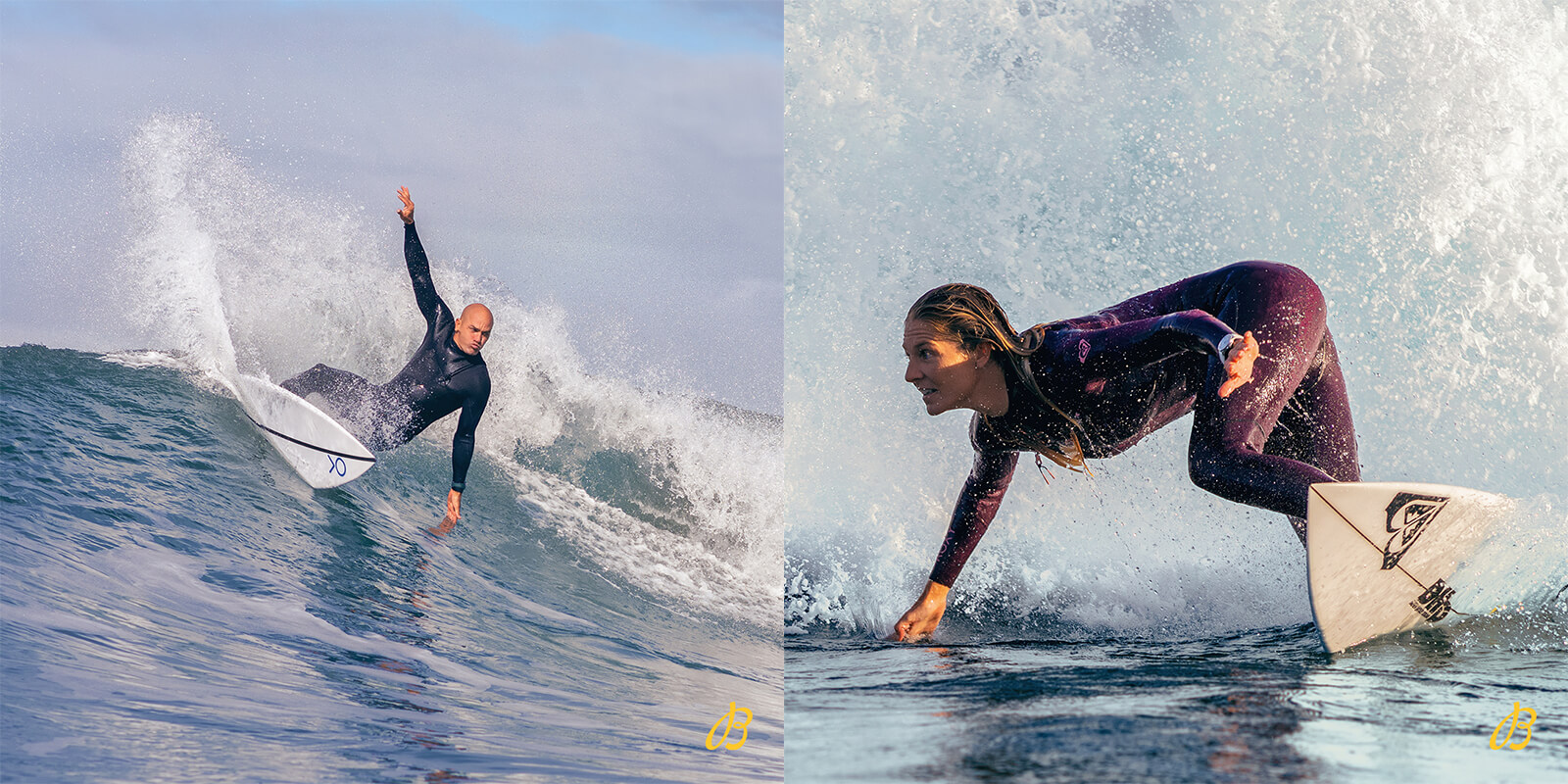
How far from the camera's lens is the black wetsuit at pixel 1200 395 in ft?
10.3

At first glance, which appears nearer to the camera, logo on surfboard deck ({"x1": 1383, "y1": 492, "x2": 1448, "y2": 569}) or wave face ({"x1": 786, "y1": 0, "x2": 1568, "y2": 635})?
logo on surfboard deck ({"x1": 1383, "y1": 492, "x2": 1448, "y2": 569})

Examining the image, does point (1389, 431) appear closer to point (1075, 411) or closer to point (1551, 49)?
point (1551, 49)

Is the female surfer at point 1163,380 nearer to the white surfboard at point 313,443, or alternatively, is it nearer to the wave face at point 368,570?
the wave face at point 368,570

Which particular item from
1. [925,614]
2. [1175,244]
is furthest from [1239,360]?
[1175,244]

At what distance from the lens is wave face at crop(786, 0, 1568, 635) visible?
5605 mm

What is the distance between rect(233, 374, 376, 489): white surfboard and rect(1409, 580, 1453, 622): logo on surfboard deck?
534cm

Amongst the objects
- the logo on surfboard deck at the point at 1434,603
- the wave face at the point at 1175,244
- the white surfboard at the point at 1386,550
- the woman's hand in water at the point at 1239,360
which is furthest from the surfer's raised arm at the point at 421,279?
the logo on surfboard deck at the point at 1434,603

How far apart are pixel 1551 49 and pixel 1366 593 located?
4.62 metres

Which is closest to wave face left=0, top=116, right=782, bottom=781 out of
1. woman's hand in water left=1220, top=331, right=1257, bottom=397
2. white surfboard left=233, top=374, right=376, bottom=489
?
white surfboard left=233, top=374, right=376, bottom=489

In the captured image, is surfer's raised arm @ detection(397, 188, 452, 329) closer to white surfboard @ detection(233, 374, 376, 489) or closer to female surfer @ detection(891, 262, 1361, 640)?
white surfboard @ detection(233, 374, 376, 489)

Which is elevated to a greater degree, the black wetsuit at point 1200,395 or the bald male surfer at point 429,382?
the bald male surfer at point 429,382

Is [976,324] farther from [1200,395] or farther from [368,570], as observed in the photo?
[368,570]

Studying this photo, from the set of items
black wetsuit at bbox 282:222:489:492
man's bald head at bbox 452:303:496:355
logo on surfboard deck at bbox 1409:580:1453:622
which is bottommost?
logo on surfboard deck at bbox 1409:580:1453:622

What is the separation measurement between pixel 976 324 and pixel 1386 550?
5.41 ft
